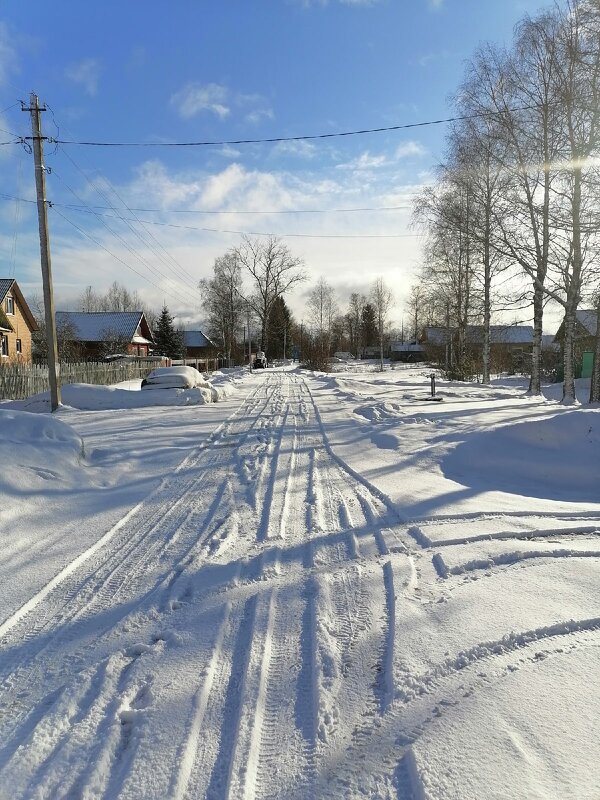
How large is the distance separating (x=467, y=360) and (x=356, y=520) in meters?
27.7

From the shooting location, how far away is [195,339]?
81.4m

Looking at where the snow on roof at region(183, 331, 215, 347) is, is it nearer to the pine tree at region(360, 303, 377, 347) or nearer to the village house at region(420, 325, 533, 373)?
the pine tree at region(360, 303, 377, 347)

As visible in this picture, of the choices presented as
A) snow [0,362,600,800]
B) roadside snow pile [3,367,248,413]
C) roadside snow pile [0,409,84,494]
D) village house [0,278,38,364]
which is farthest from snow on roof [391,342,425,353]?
snow [0,362,600,800]

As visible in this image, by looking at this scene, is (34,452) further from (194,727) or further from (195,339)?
(195,339)

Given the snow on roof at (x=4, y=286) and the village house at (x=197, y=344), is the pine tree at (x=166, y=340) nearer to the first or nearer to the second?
the village house at (x=197, y=344)

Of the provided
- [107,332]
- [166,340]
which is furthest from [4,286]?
[166,340]

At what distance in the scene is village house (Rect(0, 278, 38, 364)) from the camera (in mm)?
33266

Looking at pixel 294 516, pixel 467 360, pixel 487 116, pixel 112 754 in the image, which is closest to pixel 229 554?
pixel 294 516

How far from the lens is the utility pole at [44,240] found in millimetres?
13805

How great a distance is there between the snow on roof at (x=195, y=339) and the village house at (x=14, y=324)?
41628 millimetres

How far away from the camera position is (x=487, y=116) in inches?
646

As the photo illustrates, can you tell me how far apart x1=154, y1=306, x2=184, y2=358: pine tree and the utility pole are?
47.1 m

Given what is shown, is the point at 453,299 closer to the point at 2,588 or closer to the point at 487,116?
the point at 487,116

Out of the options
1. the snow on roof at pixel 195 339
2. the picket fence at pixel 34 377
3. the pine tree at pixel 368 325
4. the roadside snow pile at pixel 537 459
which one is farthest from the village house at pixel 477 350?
the pine tree at pixel 368 325
